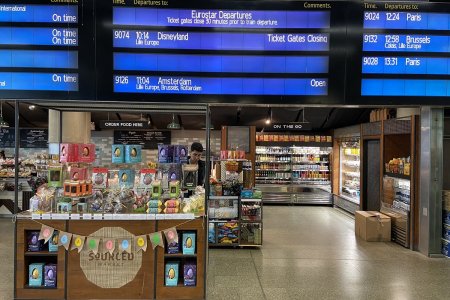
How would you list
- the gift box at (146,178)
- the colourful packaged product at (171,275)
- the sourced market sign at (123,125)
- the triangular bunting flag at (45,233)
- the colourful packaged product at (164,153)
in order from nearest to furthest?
1. the triangular bunting flag at (45,233)
2. the colourful packaged product at (171,275)
3. the gift box at (146,178)
4. the colourful packaged product at (164,153)
5. the sourced market sign at (123,125)

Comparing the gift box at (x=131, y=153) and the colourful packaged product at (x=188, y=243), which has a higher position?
the gift box at (x=131, y=153)

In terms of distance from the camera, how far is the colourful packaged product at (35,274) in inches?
166

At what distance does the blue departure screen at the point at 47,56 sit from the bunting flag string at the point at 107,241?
1681 mm

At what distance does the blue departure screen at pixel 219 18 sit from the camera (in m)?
4.45

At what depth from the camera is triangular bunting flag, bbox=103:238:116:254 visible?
4184mm

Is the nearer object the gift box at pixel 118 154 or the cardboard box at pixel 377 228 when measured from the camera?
the gift box at pixel 118 154

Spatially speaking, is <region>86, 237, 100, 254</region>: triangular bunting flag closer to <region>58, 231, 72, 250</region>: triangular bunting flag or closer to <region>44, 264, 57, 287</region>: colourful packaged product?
<region>58, 231, 72, 250</region>: triangular bunting flag

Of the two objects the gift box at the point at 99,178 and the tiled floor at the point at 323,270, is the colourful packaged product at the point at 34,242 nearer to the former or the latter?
the gift box at the point at 99,178

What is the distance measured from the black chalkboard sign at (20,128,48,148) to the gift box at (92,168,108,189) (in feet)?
25.1

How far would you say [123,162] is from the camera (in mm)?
4641

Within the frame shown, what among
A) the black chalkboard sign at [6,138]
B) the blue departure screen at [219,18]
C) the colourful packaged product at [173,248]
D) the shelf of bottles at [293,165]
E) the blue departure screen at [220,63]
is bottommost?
the colourful packaged product at [173,248]

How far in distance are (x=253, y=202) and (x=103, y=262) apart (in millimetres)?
3328

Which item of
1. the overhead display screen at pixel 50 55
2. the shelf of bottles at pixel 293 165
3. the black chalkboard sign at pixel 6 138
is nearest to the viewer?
the overhead display screen at pixel 50 55

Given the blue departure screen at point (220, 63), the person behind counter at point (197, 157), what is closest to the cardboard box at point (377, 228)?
the person behind counter at point (197, 157)
